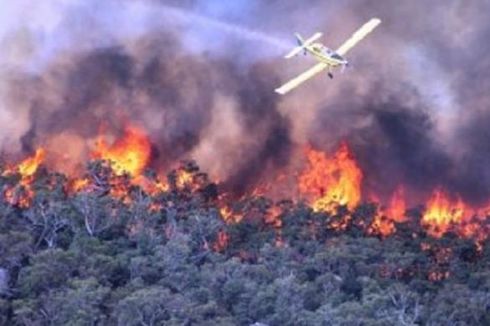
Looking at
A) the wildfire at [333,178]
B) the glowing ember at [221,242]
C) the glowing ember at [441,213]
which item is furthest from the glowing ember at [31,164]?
the glowing ember at [441,213]

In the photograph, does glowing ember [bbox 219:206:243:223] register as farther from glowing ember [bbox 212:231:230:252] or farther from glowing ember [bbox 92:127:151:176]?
glowing ember [bbox 92:127:151:176]

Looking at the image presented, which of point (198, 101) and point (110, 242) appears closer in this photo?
point (110, 242)

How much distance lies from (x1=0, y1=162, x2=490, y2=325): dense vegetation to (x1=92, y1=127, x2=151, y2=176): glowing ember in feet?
15.9

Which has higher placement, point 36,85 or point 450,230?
point 36,85

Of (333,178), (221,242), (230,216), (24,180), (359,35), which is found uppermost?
(333,178)

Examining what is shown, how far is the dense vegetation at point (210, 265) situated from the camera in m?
37.3

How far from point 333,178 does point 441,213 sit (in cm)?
639

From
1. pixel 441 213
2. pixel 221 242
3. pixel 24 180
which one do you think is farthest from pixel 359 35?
pixel 24 180

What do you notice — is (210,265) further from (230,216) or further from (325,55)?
(230,216)

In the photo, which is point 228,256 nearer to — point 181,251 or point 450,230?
point 181,251

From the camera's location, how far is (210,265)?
139ft

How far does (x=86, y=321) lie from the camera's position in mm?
36062

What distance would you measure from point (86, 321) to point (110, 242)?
347 inches

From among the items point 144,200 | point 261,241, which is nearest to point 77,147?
point 144,200
